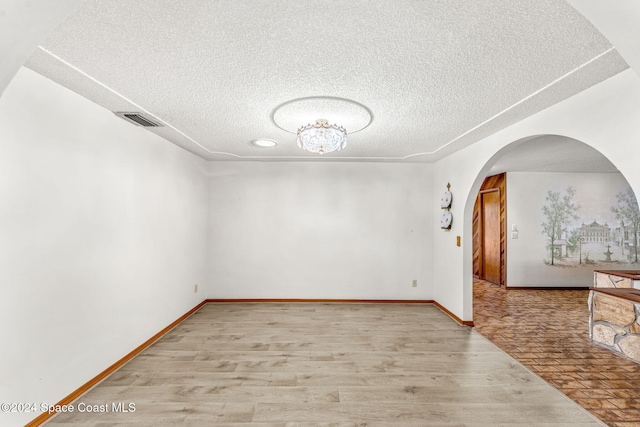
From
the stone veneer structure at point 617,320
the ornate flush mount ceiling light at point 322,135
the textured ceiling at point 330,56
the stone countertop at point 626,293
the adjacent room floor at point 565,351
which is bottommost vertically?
the adjacent room floor at point 565,351

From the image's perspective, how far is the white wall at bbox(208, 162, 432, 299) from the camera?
465 centimetres

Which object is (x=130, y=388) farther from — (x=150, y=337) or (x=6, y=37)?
(x=6, y=37)

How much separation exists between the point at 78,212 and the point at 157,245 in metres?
1.10

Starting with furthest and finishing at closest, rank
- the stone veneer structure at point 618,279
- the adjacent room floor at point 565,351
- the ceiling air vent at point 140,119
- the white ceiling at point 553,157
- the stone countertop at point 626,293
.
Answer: the white ceiling at point 553,157 → the stone veneer structure at point 618,279 → the stone countertop at point 626,293 → the ceiling air vent at point 140,119 → the adjacent room floor at point 565,351

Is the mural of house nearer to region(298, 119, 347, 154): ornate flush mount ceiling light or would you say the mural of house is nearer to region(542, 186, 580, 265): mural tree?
region(542, 186, 580, 265): mural tree

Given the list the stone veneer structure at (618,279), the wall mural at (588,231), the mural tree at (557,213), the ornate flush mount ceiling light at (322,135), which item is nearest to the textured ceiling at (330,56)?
the ornate flush mount ceiling light at (322,135)

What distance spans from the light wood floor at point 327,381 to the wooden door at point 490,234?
3531mm

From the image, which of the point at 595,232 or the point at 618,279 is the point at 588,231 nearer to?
the point at 595,232

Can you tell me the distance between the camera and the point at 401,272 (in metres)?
4.64

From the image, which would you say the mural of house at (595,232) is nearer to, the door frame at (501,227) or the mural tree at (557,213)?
the mural tree at (557,213)

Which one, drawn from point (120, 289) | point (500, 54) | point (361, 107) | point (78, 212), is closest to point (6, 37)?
point (78, 212)

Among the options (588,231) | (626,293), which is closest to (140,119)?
(626,293)

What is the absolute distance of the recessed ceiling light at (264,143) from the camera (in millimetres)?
3416

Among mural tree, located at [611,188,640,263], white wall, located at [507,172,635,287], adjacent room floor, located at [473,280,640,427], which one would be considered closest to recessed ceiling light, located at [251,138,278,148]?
adjacent room floor, located at [473,280,640,427]
